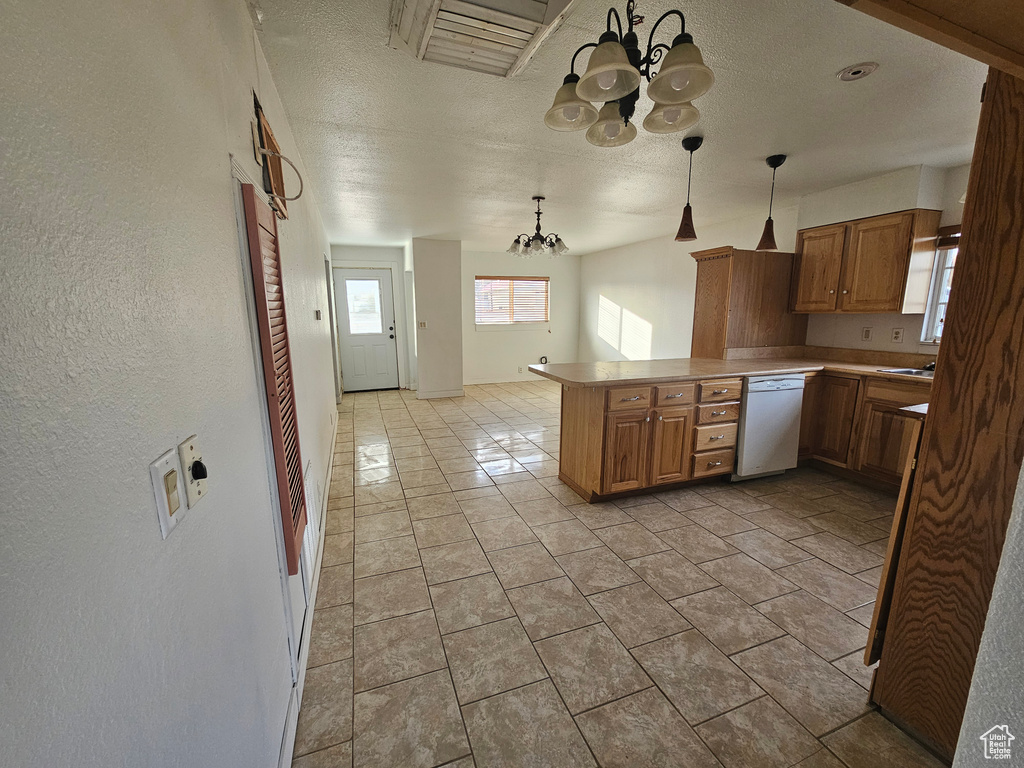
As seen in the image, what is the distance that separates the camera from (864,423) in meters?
3.13

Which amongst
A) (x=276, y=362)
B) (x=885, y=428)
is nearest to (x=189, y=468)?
(x=276, y=362)

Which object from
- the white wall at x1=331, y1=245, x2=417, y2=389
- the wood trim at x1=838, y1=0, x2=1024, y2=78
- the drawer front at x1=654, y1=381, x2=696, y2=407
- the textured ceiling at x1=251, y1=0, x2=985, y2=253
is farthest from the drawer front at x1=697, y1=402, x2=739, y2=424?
the white wall at x1=331, y1=245, x2=417, y2=389

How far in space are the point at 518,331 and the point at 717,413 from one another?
4.69m

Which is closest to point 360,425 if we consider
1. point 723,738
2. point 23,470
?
point 723,738

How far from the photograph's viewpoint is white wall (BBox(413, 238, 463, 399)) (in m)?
5.79

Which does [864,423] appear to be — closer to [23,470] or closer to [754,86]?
[754,86]

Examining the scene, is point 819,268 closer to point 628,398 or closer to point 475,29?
point 628,398

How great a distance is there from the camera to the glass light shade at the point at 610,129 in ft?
5.18

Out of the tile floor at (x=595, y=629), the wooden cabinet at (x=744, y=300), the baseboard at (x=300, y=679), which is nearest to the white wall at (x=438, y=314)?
the tile floor at (x=595, y=629)

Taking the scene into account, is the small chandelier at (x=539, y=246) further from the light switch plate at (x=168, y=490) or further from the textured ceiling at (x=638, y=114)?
the light switch plate at (x=168, y=490)

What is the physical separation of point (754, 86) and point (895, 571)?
6.98ft

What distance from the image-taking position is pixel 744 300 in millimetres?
3732

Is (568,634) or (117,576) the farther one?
(568,634)

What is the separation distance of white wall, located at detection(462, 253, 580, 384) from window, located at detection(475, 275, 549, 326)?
4.2 inches
